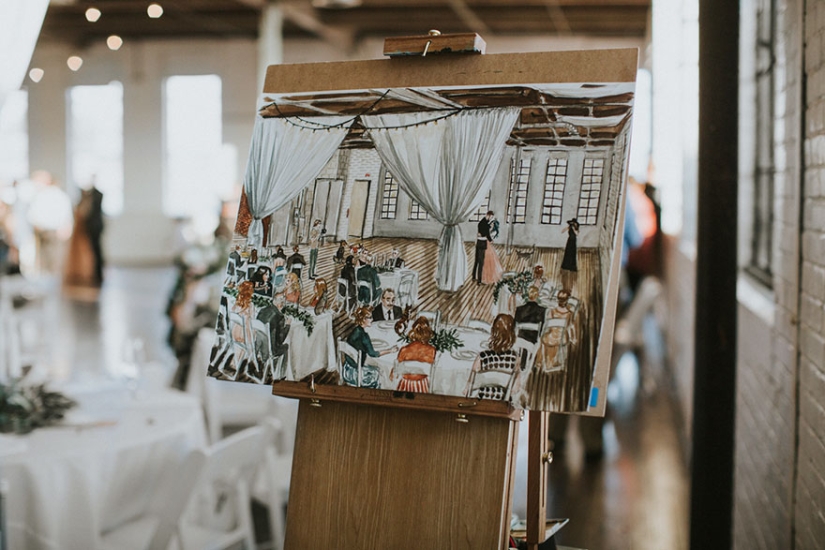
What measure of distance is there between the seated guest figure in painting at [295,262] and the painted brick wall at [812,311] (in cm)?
125

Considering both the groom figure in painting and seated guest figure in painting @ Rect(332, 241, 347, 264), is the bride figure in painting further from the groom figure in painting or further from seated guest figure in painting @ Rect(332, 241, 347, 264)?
seated guest figure in painting @ Rect(332, 241, 347, 264)

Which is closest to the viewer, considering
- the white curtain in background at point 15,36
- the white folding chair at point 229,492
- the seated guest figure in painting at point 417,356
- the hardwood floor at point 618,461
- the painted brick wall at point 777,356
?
the seated guest figure in painting at point 417,356

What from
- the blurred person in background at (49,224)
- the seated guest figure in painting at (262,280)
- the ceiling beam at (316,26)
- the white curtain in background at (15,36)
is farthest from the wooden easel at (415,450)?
the blurred person in background at (49,224)

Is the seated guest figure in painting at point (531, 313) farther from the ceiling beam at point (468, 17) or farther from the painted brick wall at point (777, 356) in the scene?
the ceiling beam at point (468, 17)

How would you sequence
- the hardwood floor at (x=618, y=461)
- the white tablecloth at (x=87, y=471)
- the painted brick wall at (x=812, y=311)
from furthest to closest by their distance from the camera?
the hardwood floor at (x=618, y=461)
the white tablecloth at (x=87, y=471)
the painted brick wall at (x=812, y=311)

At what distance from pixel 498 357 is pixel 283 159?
2.30 ft

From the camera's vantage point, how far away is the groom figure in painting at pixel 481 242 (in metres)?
1.79

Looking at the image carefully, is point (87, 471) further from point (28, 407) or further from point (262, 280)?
point (262, 280)

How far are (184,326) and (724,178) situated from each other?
3707mm

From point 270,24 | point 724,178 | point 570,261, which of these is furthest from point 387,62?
point 270,24

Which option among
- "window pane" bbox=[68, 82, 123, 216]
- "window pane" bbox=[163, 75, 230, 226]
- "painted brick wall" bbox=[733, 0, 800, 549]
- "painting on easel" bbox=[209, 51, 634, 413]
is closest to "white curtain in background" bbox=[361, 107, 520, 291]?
"painting on easel" bbox=[209, 51, 634, 413]

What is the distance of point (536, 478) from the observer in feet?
6.18

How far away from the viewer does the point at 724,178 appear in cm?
209

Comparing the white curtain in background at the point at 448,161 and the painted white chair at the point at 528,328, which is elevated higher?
the white curtain in background at the point at 448,161
